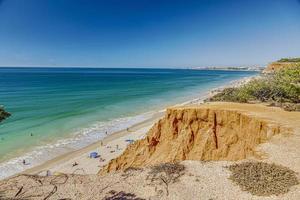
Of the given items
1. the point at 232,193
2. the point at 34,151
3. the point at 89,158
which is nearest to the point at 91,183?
the point at 232,193

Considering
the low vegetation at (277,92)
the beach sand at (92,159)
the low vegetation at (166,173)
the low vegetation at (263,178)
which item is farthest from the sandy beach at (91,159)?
the low vegetation at (277,92)

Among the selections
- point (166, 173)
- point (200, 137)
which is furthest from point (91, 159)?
point (166, 173)

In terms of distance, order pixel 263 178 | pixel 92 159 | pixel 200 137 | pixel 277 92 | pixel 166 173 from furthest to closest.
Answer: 1. pixel 277 92
2. pixel 92 159
3. pixel 200 137
4. pixel 166 173
5. pixel 263 178

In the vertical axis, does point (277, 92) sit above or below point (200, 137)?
above

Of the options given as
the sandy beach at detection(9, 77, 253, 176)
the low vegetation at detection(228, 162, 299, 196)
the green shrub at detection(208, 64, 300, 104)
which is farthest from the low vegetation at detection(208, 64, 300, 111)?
the low vegetation at detection(228, 162, 299, 196)

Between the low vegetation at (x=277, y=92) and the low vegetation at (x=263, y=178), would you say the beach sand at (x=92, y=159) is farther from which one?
the low vegetation at (x=277, y=92)

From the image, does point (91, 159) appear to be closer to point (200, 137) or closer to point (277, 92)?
point (200, 137)
